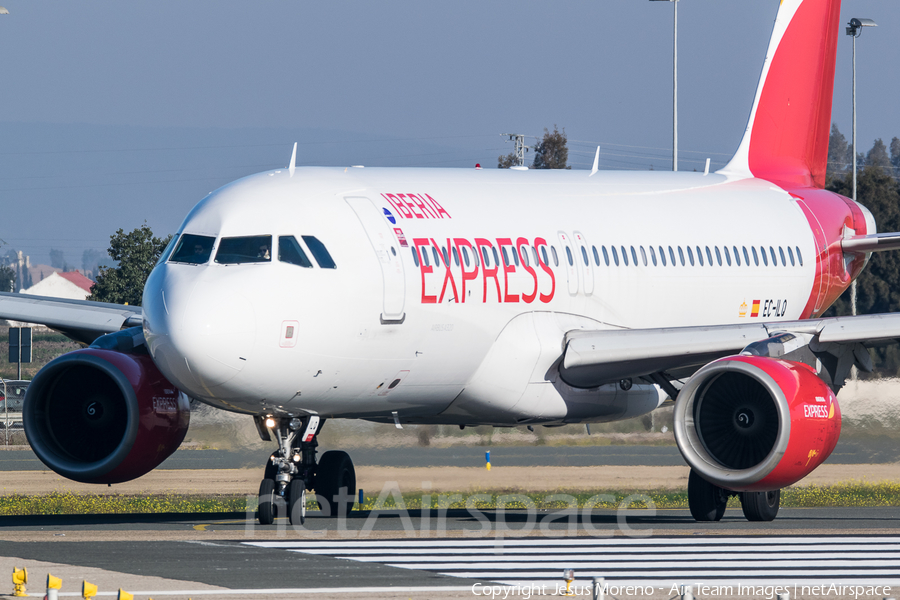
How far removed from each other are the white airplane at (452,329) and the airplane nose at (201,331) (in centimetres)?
2

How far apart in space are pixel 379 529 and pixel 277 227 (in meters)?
4.01

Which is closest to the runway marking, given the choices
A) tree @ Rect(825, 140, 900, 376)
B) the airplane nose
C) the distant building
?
the airplane nose

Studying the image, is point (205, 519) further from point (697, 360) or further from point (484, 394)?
point (697, 360)

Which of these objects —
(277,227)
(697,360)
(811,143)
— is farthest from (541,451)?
(277,227)

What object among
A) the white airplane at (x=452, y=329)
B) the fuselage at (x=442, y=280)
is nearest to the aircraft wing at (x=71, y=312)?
the white airplane at (x=452, y=329)

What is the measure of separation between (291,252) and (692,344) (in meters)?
5.60

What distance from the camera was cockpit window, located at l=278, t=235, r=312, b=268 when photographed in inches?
659

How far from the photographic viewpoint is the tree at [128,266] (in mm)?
77375

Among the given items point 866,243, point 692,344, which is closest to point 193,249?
point 692,344

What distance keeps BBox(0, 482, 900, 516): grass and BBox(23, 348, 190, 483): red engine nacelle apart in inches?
135

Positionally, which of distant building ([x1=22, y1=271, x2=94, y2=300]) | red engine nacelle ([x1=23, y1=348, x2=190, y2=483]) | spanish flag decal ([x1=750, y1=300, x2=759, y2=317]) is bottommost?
distant building ([x1=22, y1=271, x2=94, y2=300])

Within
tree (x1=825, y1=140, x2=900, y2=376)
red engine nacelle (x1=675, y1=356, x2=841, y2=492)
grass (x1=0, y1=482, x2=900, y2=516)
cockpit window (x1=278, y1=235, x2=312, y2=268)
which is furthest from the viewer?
tree (x1=825, y1=140, x2=900, y2=376)

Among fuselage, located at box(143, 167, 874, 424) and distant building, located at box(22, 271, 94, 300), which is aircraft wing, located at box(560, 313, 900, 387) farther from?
distant building, located at box(22, 271, 94, 300)

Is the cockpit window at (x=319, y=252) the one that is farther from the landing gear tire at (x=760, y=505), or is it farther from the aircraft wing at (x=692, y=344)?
the landing gear tire at (x=760, y=505)
